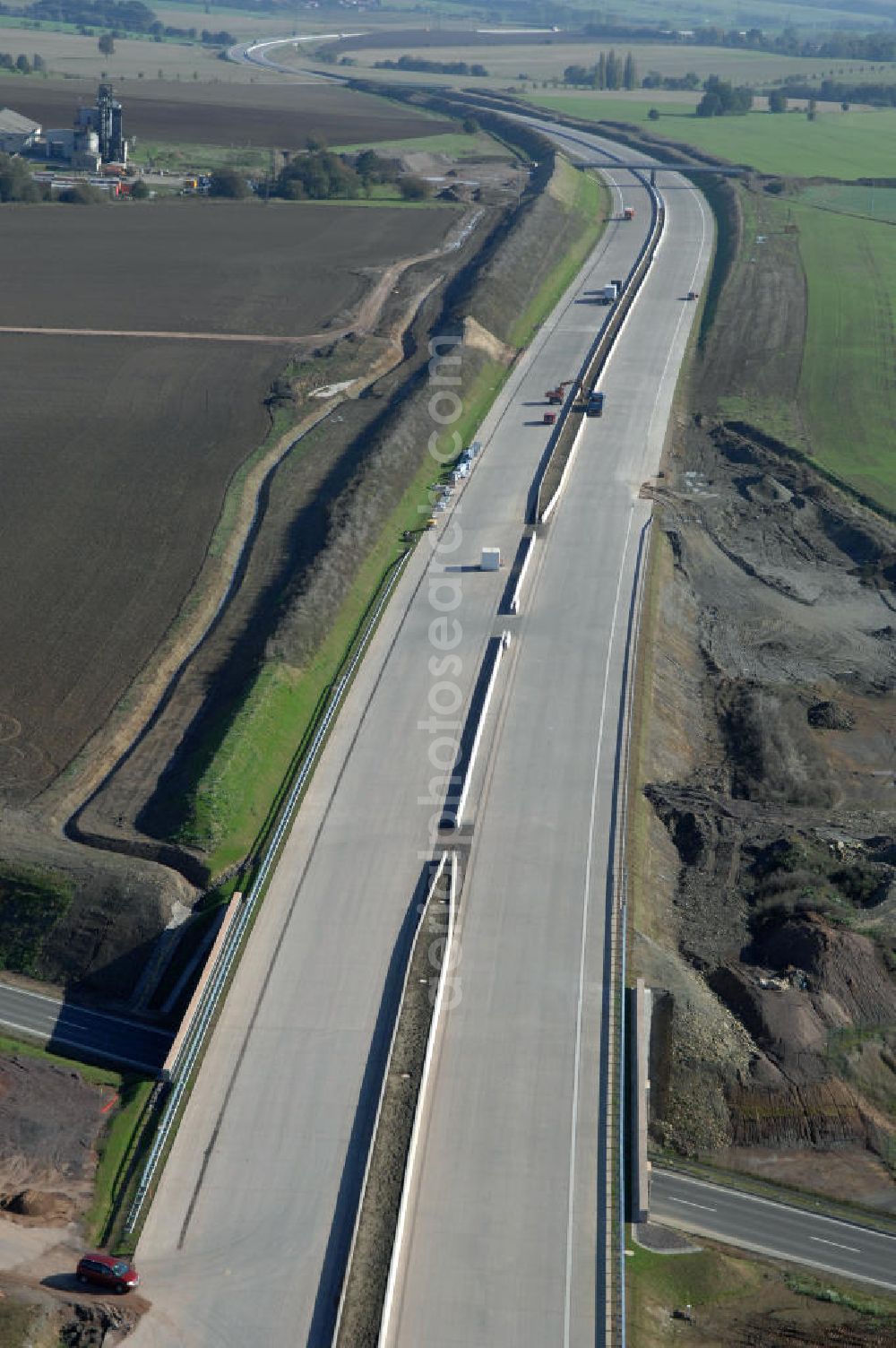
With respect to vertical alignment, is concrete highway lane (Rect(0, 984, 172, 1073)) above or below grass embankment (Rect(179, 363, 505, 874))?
below

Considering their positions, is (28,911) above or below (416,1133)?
below

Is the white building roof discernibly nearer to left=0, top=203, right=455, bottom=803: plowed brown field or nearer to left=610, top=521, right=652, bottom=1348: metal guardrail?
left=0, top=203, right=455, bottom=803: plowed brown field

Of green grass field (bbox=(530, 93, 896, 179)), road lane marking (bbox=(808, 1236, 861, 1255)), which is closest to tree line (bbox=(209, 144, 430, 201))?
green grass field (bbox=(530, 93, 896, 179))

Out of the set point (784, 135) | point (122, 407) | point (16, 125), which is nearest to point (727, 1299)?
point (122, 407)

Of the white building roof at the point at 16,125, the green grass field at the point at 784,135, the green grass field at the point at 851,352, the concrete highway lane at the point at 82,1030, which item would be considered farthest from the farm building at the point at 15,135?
the concrete highway lane at the point at 82,1030

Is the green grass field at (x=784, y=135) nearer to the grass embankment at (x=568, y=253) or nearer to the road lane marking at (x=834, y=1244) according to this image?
the grass embankment at (x=568, y=253)

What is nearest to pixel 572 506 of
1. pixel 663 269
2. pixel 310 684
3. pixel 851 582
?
pixel 851 582

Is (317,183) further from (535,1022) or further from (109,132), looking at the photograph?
(535,1022)
